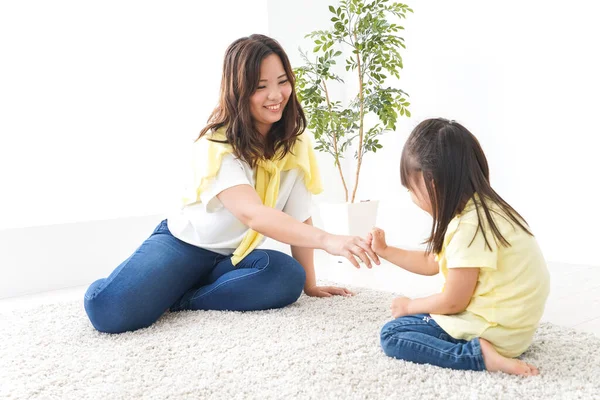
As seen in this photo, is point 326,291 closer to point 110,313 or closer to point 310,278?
point 310,278

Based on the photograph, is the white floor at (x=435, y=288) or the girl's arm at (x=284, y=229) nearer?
the girl's arm at (x=284, y=229)

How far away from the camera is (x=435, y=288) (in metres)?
2.42

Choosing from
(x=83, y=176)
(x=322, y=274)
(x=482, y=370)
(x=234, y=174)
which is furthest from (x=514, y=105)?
(x=83, y=176)

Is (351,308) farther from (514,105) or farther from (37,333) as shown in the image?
(514,105)

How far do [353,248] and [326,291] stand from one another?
0.75 m

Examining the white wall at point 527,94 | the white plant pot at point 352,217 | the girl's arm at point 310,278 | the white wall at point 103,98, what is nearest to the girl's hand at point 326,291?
the girl's arm at point 310,278

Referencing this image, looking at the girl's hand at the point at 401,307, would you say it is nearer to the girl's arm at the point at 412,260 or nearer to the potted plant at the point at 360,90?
the girl's arm at the point at 412,260

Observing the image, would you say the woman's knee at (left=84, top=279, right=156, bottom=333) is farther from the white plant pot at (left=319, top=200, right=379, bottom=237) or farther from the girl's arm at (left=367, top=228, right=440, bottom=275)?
the white plant pot at (left=319, top=200, right=379, bottom=237)

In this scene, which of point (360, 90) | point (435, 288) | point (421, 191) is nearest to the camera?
point (421, 191)

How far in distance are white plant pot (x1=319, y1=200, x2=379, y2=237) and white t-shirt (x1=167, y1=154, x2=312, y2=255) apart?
1002 millimetres

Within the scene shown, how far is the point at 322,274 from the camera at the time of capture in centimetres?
282

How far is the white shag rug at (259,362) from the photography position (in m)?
1.33

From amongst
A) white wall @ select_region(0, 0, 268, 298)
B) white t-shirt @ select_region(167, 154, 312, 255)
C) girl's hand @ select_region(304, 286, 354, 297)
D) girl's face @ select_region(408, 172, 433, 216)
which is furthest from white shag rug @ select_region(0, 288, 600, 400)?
white wall @ select_region(0, 0, 268, 298)

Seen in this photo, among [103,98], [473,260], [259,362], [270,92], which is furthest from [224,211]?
[103,98]
